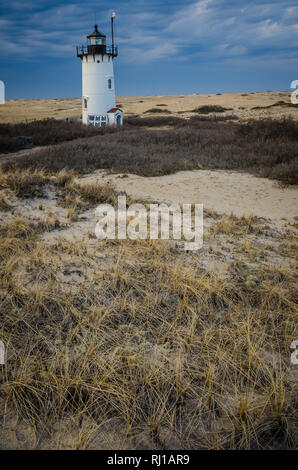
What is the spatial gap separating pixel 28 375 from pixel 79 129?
2293cm

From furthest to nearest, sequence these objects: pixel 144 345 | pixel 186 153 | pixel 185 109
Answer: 1. pixel 185 109
2. pixel 186 153
3. pixel 144 345

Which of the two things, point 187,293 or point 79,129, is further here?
point 79,129

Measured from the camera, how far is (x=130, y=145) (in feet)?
55.0

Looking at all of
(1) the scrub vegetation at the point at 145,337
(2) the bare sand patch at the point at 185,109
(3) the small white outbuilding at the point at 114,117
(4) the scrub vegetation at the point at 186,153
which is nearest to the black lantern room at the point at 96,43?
(3) the small white outbuilding at the point at 114,117

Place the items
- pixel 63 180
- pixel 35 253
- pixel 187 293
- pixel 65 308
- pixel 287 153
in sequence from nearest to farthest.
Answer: pixel 65 308
pixel 187 293
pixel 35 253
pixel 63 180
pixel 287 153

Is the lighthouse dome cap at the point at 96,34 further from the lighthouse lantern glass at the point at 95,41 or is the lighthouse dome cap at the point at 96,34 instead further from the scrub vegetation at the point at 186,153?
the scrub vegetation at the point at 186,153

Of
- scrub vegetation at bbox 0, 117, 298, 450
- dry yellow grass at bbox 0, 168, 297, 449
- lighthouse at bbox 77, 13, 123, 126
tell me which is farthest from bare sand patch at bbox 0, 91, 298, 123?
dry yellow grass at bbox 0, 168, 297, 449

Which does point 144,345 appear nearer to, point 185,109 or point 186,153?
point 186,153

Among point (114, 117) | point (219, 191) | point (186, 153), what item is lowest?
point (219, 191)

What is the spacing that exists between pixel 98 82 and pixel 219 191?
79.2 feet

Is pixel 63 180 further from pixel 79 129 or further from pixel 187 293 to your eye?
pixel 79 129

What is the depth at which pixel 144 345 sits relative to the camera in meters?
3.65

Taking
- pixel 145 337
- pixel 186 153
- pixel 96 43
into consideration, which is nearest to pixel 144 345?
pixel 145 337
